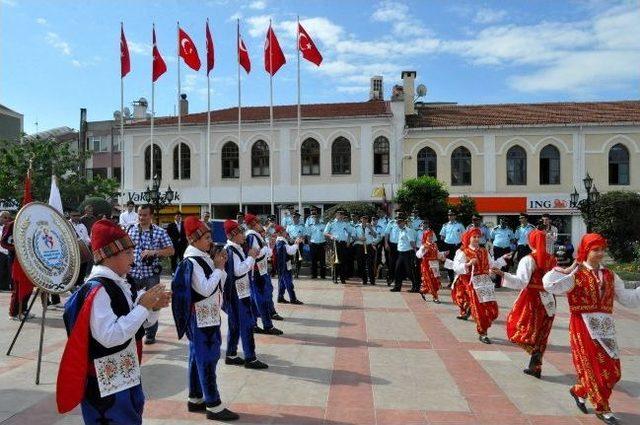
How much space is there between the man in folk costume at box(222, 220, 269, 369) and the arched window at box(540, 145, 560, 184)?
90.3 feet

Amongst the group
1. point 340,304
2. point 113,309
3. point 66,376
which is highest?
point 113,309

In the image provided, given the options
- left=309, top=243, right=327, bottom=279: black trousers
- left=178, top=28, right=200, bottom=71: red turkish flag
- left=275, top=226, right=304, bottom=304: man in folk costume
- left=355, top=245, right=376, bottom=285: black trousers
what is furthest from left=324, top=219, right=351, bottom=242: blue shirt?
left=178, top=28, right=200, bottom=71: red turkish flag

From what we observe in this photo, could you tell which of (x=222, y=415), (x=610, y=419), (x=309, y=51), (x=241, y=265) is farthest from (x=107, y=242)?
(x=309, y=51)

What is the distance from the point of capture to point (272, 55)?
78.6 ft

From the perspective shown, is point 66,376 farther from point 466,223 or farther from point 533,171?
point 533,171

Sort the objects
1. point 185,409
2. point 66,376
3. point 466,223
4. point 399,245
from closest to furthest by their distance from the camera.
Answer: point 66,376 < point 185,409 < point 399,245 < point 466,223

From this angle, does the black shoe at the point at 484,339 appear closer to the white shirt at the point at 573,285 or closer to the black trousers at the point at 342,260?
the white shirt at the point at 573,285

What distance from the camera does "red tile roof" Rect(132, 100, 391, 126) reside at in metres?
32.2

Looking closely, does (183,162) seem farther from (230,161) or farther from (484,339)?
(484,339)

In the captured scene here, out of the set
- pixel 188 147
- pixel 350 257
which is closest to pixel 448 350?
pixel 350 257

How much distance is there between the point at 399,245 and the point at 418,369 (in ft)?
24.9

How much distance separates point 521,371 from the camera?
6945 millimetres

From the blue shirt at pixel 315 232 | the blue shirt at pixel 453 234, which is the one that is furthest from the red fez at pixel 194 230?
the blue shirt at pixel 453 234

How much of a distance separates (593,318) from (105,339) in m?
4.47
